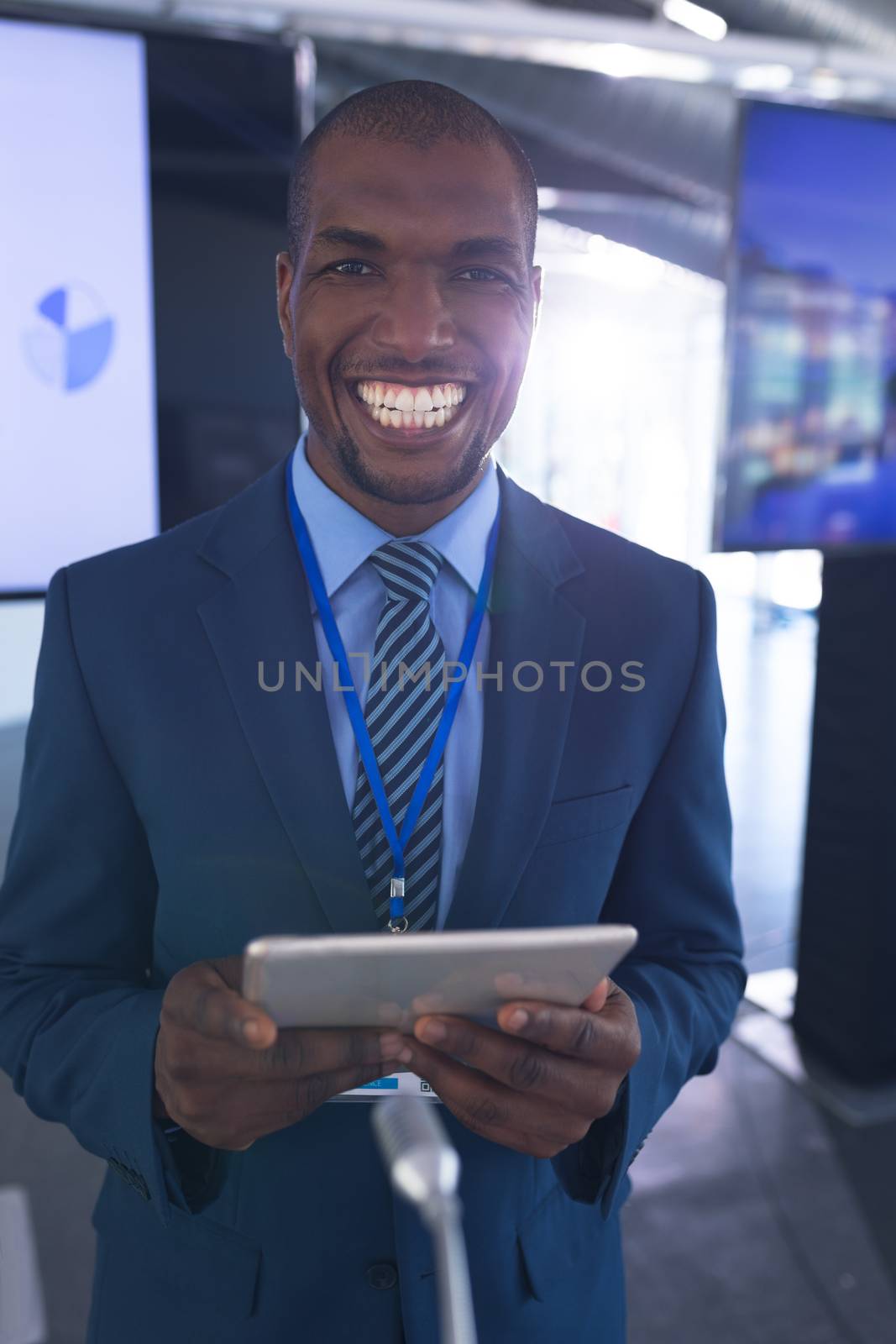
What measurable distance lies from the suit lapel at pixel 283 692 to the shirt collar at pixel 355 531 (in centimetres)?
3

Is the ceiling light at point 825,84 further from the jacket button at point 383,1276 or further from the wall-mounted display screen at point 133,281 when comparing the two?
the jacket button at point 383,1276

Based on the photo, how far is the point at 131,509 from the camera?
2.25 metres

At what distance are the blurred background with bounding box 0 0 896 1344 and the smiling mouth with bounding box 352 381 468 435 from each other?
1.06 m

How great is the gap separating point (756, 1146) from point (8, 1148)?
7.03ft

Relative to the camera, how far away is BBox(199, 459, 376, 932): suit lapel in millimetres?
1091

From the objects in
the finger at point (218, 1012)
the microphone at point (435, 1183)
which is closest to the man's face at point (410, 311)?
the finger at point (218, 1012)

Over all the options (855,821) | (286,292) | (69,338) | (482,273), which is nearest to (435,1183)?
(482,273)

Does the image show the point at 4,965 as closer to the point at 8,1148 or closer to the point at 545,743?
the point at 545,743

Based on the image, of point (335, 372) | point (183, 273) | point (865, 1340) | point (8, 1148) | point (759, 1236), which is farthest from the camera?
point (8, 1148)

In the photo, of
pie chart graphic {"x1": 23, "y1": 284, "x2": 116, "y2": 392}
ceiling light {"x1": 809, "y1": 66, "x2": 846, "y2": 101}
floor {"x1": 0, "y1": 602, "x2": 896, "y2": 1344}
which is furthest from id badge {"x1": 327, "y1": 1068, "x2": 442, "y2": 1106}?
ceiling light {"x1": 809, "y1": 66, "x2": 846, "y2": 101}

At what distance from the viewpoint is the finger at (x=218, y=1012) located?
2.49 feet

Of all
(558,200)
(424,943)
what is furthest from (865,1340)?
(558,200)

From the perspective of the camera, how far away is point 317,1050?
0.82m

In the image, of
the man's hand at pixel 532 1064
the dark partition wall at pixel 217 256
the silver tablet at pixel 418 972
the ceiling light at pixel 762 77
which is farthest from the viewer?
the ceiling light at pixel 762 77
